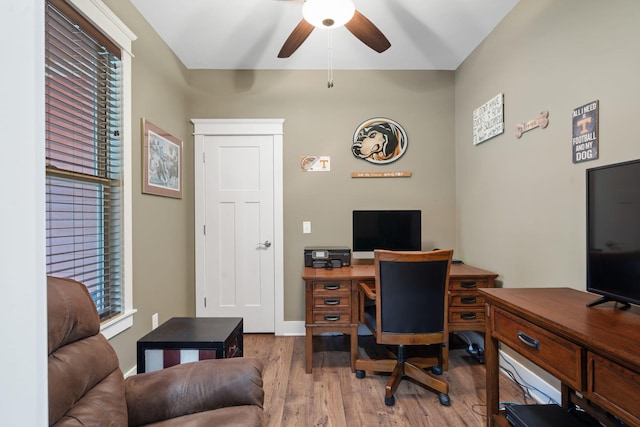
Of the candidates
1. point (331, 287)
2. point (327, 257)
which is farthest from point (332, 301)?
point (327, 257)

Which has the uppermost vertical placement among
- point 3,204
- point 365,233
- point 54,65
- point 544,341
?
point 54,65

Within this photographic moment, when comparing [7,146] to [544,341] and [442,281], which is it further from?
[442,281]

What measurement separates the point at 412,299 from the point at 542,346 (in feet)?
2.57

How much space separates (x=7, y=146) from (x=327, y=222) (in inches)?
110

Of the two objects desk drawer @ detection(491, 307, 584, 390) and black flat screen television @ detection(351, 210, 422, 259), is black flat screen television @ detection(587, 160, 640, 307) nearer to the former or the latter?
desk drawer @ detection(491, 307, 584, 390)

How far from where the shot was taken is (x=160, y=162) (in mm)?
2441

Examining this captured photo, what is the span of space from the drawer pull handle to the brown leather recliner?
118 cm

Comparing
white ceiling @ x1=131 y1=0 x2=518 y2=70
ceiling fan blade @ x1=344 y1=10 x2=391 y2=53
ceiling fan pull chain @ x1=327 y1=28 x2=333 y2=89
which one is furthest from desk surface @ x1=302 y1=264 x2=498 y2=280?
white ceiling @ x1=131 y1=0 x2=518 y2=70

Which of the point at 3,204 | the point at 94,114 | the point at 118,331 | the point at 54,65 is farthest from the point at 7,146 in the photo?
the point at 118,331

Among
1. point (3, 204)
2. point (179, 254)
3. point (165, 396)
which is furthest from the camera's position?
point (179, 254)

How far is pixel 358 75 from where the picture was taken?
3.08 metres

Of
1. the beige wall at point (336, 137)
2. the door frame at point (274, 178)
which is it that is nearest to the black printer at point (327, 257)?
the beige wall at point (336, 137)

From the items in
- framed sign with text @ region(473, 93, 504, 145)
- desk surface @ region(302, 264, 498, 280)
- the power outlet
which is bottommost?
the power outlet

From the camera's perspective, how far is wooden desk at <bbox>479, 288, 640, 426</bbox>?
2.94 feet
